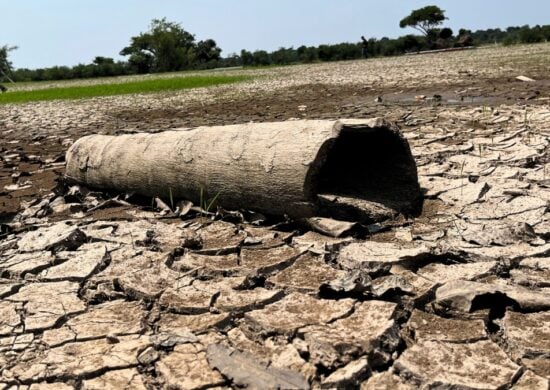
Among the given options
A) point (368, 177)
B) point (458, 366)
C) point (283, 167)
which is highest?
point (283, 167)

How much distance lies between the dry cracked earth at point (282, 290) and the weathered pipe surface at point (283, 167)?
124 mm

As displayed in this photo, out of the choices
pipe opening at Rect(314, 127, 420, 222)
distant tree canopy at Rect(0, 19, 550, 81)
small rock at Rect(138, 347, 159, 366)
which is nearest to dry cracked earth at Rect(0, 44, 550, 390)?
small rock at Rect(138, 347, 159, 366)

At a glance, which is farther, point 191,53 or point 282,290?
point 191,53

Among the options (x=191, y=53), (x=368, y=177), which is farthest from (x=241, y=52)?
(x=368, y=177)

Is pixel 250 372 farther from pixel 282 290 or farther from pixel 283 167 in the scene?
pixel 283 167

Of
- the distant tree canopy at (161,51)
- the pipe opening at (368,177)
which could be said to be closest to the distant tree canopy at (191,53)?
the distant tree canopy at (161,51)

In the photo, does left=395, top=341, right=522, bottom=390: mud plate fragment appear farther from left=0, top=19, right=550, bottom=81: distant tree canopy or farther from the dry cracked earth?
left=0, top=19, right=550, bottom=81: distant tree canopy

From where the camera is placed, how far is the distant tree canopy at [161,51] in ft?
172

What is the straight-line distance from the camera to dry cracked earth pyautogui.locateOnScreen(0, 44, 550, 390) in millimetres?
2010

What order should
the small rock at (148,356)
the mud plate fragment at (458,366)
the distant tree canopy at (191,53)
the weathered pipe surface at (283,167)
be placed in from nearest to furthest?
the mud plate fragment at (458,366)
the small rock at (148,356)
the weathered pipe surface at (283,167)
the distant tree canopy at (191,53)

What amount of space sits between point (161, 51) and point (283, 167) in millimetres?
51683

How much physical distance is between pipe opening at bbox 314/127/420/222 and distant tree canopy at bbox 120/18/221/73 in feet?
164

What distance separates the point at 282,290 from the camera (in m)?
2.64

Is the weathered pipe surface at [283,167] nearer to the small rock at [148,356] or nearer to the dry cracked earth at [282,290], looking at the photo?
the dry cracked earth at [282,290]
